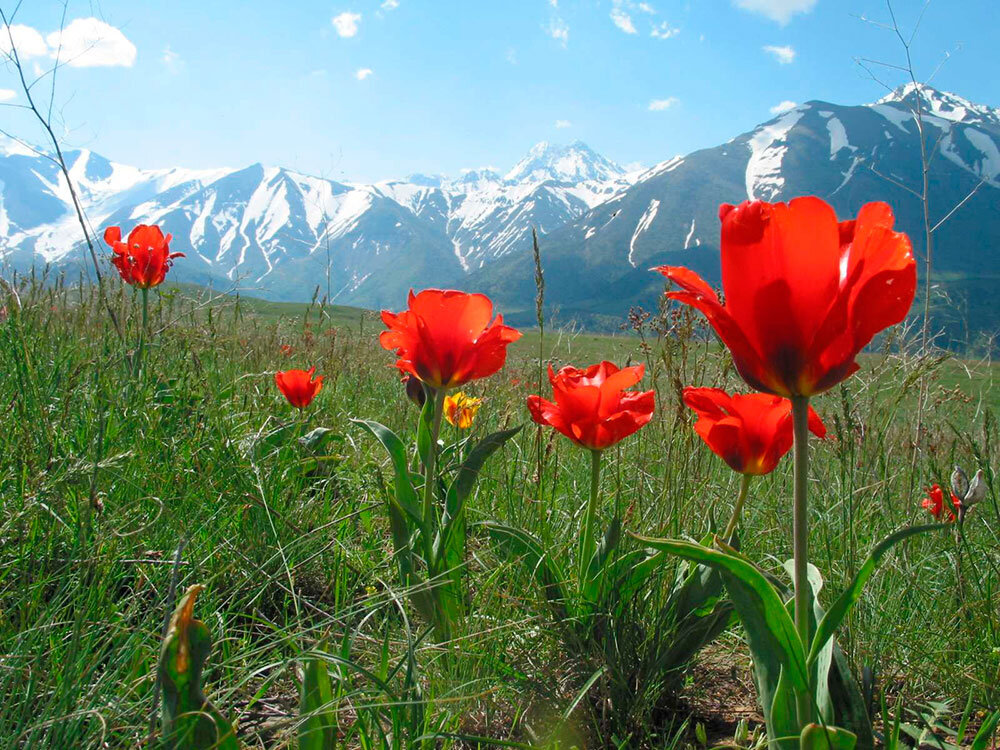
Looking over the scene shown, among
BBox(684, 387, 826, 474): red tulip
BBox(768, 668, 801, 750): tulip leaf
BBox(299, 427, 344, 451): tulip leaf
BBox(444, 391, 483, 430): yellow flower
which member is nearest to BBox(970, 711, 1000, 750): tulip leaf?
BBox(768, 668, 801, 750): tulip leaf

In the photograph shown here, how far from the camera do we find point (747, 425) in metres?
1.26

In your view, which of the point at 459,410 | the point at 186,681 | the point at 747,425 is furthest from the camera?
the point at 459,410

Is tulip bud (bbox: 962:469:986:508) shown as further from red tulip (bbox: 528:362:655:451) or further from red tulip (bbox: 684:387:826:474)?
red tulip (bbox: 528:362:655:451)

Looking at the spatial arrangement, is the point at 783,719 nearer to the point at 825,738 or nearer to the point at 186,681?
the point at 825,738

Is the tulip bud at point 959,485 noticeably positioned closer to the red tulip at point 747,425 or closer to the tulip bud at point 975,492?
the tulip bud at point 975,492

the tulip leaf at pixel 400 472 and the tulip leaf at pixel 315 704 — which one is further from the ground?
the tulip leaf at pixel 400 472

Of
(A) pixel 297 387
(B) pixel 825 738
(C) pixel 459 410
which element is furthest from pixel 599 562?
(A) pixel 297 387

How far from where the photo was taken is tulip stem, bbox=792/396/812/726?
Answer: 774mm

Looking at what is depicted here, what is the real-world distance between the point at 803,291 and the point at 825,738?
1.82ft

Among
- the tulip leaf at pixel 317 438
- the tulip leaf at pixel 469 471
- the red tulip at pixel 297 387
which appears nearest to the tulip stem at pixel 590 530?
the tulip leaf at pixel 469 471

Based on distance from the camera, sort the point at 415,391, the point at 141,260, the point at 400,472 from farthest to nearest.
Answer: the point at 141,260
the point at 415,391
the point at 400,472

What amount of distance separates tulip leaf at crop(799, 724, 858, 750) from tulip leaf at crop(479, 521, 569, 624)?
0.61m

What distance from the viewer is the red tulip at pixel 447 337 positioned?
1.43 meters

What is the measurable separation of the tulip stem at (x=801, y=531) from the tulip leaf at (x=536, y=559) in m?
0.58
